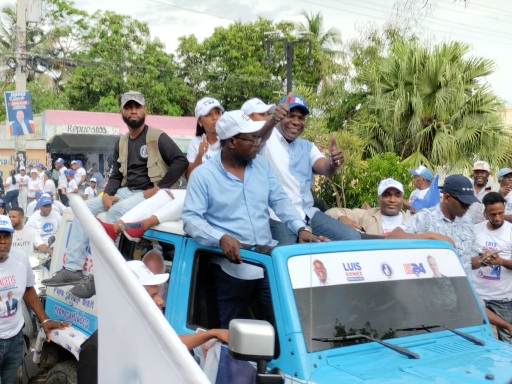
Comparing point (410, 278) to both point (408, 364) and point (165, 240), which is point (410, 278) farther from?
point (165, 240)

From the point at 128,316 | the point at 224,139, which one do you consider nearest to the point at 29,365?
the point at 224,139

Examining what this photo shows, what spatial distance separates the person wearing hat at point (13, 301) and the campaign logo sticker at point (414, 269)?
2681 mm

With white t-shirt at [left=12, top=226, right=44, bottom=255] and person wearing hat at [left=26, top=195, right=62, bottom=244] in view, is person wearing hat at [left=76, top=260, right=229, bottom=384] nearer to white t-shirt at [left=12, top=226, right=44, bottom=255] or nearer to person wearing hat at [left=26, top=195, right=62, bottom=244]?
white t-shirt at [left=12, top=226, right=44, bottom=255]

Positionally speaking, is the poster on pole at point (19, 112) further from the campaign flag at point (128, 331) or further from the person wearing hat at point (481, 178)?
the campaign flag at point (128, 331)

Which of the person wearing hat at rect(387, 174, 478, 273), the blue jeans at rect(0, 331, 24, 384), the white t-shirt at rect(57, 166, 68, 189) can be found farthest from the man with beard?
the white t-shirt at rect(57, 166, 68, 189)

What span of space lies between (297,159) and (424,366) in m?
2.17

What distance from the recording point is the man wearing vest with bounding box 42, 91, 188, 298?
548 cm

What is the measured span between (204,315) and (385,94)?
11210 millimetres

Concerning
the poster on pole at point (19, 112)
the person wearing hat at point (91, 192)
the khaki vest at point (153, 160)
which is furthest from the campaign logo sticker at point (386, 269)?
the poster on pole at point (19, 112)

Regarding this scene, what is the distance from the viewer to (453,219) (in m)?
5.28

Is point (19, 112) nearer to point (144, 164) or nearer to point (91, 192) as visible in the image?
point (91, 192)

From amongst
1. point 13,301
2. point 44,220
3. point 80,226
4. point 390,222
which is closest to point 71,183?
point 44,220

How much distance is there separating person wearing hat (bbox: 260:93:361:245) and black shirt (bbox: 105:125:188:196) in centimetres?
86

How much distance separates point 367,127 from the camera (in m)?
14.3
